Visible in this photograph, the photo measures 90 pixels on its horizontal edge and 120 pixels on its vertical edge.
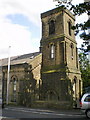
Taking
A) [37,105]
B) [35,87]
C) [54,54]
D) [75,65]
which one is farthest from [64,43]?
[37,105]

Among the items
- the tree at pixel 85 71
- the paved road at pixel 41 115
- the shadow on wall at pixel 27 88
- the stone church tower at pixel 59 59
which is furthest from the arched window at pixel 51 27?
the paved road at pixel 41 115

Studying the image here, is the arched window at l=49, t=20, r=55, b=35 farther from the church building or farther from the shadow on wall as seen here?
the shadow on wall

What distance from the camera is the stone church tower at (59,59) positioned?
987 inches

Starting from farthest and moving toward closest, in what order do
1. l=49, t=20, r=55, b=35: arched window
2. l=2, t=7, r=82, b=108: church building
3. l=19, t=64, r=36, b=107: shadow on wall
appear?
l=49, t=20, r=55, b=35: arched window → l=19, t=64, r=36, b=107: shadow on wall → l=2, t=7, r=82, b=108: church building

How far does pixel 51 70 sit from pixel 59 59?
2.40m

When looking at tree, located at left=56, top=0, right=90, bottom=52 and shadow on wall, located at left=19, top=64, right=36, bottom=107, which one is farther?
shadow on wall, located at left=19, top=64, right=36, bottom=107

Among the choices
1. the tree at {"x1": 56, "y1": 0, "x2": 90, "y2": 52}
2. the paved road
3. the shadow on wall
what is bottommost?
the paved road

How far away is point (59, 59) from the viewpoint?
88.9 feet

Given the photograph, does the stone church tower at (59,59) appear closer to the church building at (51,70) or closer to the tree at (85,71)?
the church building at (51,70)

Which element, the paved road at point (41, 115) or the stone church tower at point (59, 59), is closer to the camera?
the paved road at point (41, 115)

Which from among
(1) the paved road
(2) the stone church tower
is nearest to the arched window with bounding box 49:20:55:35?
(2) the stone church tower

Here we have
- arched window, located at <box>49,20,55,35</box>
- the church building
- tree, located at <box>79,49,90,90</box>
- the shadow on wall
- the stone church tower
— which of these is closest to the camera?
the stone church tower

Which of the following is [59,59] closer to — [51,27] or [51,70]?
[51,70]

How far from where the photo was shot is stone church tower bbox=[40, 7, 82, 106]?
25.1 metres
